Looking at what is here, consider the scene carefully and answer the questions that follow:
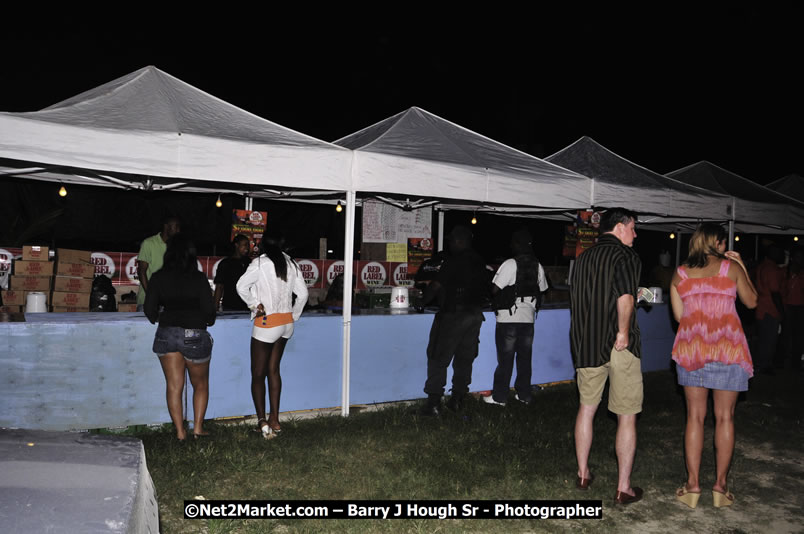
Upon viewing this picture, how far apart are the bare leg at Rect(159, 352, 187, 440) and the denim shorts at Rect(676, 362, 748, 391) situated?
3.75m

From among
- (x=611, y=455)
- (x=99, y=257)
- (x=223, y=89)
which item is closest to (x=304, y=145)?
(x=611, y=455)

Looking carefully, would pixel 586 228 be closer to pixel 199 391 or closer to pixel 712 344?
pixel 712 344

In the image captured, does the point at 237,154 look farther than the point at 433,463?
Yes

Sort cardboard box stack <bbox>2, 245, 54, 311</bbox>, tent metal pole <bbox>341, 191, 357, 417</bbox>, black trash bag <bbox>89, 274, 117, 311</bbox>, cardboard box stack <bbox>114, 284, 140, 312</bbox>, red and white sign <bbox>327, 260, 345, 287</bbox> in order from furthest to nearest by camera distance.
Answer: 1. red and white sign <bbox>327, 260, 345, 287</bbox>
2. cardboard box stack <bbox>114, 284, 140, 312</bbox>
3. black trash bag <bbox>89, 274, 117, 311</bbox>
4. cardboard box stack <bbox>2, 245, 54, 311</bbox>
5. tent metal pole <bbox>341, 191, 357, 417</bbox>

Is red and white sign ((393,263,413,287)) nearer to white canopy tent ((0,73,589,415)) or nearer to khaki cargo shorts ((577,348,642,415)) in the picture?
white canopy tent ((0,73,589,415))

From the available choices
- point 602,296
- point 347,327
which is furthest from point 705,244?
point 347,327

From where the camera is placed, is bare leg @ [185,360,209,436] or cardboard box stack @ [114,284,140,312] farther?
cardboard box stack @ [114,284,140,312]

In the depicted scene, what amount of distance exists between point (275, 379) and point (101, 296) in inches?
141

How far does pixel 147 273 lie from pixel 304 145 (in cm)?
249

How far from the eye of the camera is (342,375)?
5742 millimetres

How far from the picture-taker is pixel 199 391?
4.84 meters

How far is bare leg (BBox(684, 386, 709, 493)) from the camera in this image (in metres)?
3.88

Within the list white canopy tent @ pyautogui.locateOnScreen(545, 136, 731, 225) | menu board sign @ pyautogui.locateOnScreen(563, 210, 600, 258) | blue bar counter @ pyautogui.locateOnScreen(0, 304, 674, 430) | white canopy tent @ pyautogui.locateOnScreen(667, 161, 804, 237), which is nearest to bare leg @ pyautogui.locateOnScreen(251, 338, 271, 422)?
blue bar counter @ pyautogui.locateOnScreen(0, 304, 674, 430)

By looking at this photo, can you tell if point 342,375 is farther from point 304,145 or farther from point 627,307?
point 627,307
